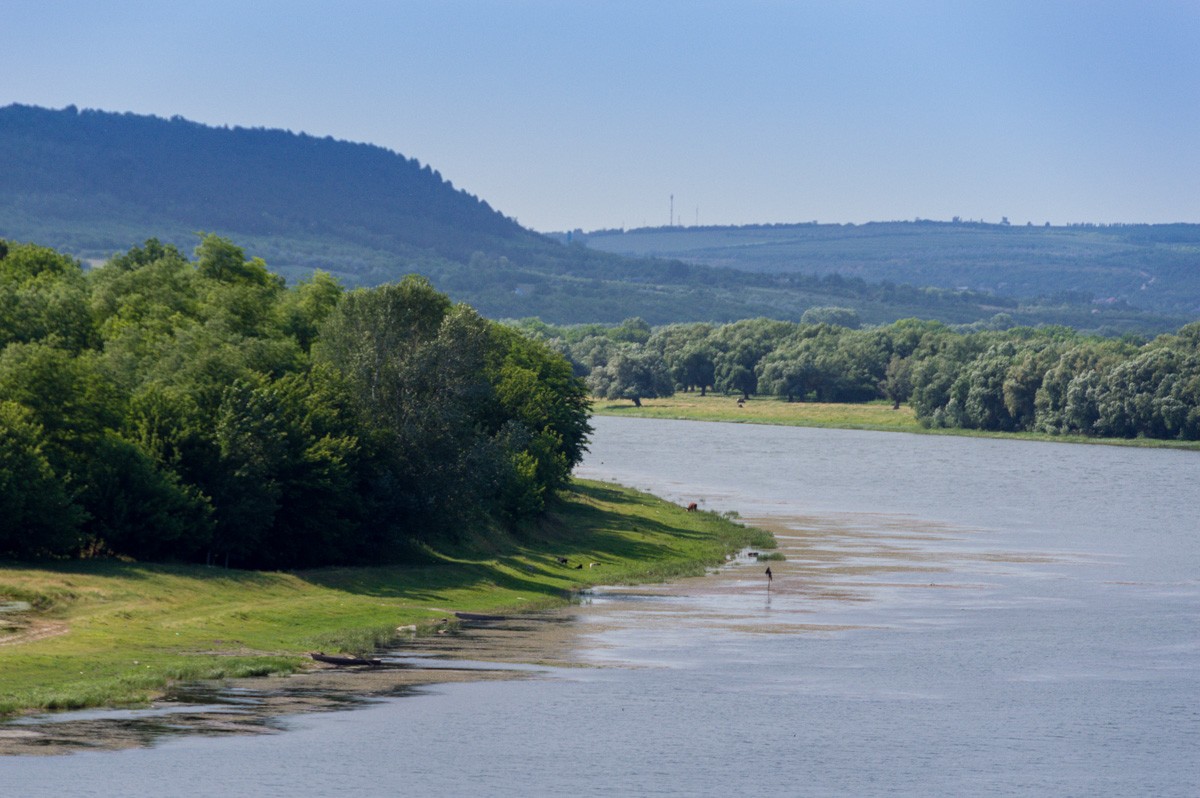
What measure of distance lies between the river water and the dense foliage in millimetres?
11542

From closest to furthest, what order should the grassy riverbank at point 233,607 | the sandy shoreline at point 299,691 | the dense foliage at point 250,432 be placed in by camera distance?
the sandy shoreline at point 299,691, the grassy riverbank at point 233,607, the dense foliage at point 250,432

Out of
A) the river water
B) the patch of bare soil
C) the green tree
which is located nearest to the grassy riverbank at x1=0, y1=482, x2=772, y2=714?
the patch of bare soil

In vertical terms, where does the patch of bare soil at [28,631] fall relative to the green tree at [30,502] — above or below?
below

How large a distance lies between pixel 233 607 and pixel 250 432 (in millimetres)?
11111

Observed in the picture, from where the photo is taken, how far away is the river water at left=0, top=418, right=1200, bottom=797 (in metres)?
46.4

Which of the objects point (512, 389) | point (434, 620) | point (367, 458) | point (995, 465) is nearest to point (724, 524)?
point (512, 389)

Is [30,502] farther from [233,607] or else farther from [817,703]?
[817,703]

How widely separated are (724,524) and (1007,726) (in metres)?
53.3

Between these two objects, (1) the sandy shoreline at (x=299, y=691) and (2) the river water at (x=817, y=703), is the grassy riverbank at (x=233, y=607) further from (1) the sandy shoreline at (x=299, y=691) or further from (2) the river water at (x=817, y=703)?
(2) the river water at (x=817, y=703)

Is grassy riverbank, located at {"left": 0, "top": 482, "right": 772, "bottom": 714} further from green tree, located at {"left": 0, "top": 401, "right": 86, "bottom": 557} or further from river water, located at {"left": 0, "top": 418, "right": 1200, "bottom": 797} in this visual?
river water, located at {"left": 0, "top": 418, "right": 1200, "bottom": 797}

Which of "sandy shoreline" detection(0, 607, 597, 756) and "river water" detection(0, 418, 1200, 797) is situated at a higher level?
"sandy shoreline" detection(0, 607, 597, 756)

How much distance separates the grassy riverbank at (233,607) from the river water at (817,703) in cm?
488

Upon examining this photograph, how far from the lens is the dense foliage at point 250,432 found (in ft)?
230

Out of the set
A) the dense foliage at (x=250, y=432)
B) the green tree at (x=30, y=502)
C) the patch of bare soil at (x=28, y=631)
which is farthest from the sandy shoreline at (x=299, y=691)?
the green tree at (x=30, y=502)
